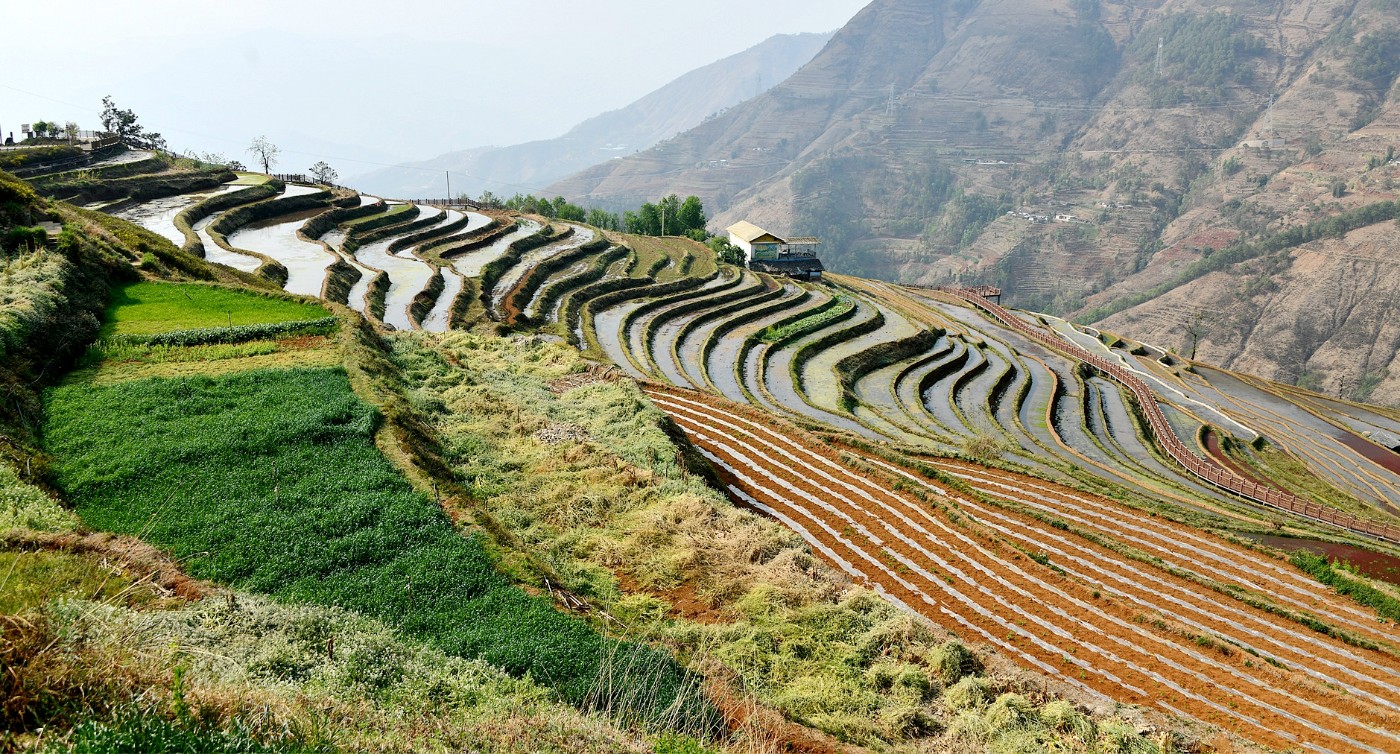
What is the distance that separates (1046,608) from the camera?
15.5 m

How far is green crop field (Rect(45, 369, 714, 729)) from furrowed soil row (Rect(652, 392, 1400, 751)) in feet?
29.1

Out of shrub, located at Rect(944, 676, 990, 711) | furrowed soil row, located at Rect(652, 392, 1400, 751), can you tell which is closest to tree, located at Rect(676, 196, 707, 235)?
furrowed soil row, located at Rect(652, 392, 1400, 751)

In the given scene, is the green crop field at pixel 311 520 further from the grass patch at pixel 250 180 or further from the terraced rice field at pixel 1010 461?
the grass patch at pixel 250 180

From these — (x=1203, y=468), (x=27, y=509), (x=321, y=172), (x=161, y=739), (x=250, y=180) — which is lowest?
(x=1203, y=468)

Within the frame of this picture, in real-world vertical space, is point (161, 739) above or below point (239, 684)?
above

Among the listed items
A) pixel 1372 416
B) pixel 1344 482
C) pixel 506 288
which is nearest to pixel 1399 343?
pixel 1372 416

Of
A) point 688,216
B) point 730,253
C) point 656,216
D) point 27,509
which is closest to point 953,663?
point 27,509

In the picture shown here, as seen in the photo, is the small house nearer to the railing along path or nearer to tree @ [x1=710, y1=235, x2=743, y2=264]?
tree @ [x1=710, y1=235, x2=743, y2=264]

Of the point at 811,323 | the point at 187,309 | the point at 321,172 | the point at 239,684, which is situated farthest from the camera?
the point at 321,172

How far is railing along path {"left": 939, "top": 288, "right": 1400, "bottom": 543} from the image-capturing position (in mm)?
25594

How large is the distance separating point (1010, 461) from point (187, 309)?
27.8m

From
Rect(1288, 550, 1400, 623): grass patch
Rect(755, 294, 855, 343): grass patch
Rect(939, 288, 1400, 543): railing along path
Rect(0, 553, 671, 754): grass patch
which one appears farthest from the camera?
Rect(755, 294, 855, 343): grass patch

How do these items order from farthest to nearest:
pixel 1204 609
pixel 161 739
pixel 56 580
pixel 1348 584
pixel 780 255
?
pixel 780 255 < pixel 1348 584 < pixel 1204 609 < pixel 56 580 < pixel 161 739

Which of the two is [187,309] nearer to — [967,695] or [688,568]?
[688,568]
